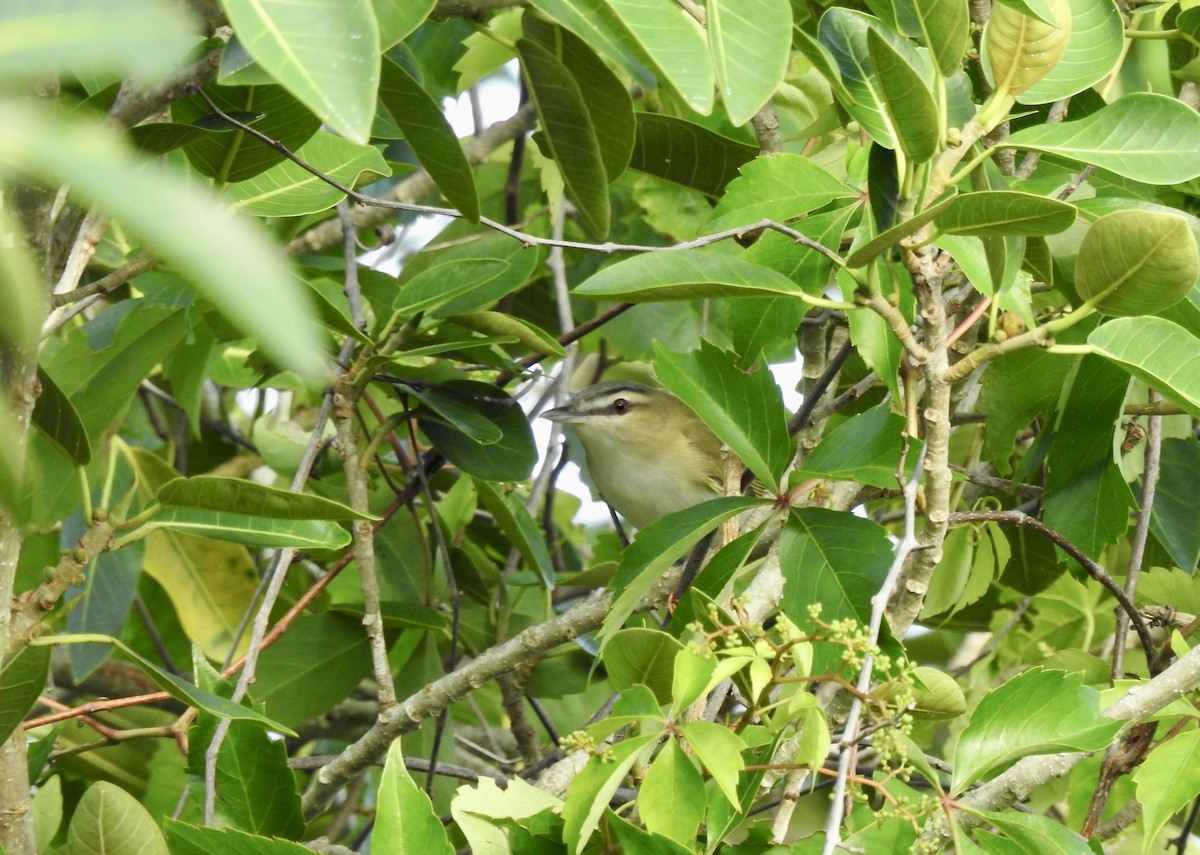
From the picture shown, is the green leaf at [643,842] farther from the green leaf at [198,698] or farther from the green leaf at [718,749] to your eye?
the green leaf at [198,698]

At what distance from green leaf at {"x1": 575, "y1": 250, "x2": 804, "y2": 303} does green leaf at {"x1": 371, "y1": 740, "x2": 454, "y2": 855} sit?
0.63 m

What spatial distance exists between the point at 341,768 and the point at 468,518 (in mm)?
835

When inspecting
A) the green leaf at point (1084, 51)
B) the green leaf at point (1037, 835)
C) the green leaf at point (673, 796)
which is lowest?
the green leaf at point (1037, 835)

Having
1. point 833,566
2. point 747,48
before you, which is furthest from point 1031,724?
point 747,48

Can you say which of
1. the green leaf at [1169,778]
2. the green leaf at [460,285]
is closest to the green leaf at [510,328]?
the green leaf at [460,285]

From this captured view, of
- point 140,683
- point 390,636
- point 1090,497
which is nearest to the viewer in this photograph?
point 1090,497

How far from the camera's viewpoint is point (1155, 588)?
261cm

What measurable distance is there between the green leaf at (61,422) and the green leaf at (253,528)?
201 mm

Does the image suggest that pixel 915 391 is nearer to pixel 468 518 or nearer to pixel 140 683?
pixel 468 518

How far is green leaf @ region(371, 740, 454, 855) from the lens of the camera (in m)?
1.55

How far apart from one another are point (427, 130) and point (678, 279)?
0.57 meters

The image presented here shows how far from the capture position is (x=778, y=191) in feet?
6.66

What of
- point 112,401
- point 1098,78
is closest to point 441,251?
point 112,401

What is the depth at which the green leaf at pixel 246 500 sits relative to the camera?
182cm
